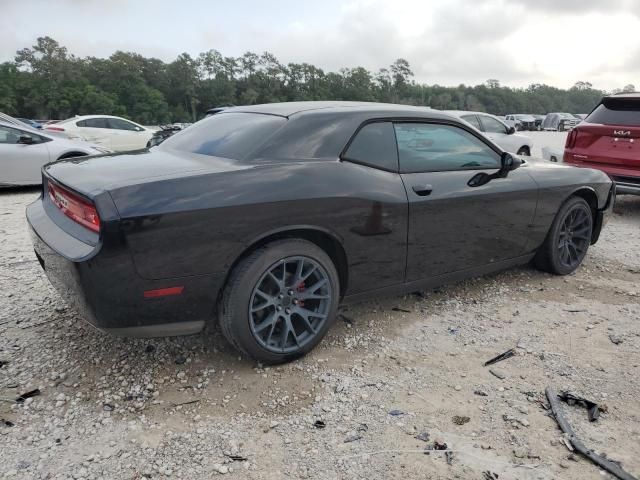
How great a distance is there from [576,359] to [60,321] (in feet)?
10.7

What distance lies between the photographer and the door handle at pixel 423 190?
10.4ft

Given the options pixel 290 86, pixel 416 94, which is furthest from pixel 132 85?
pixel 416 94

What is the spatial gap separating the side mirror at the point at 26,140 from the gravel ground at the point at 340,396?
5489 millimetres

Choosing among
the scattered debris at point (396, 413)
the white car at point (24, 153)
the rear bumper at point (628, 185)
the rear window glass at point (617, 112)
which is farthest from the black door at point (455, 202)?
the white car at point (24, 153)

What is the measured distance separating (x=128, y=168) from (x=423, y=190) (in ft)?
5.81

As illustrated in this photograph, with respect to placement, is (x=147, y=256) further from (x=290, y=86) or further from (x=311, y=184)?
(x=290, y=86)

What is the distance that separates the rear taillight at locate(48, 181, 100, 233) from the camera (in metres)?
2.33

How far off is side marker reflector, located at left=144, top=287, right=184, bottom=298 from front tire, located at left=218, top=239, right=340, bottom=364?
0.27 meters

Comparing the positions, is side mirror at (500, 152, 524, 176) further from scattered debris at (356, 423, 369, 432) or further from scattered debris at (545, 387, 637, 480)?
scattered debris at (356, 423, 369, 432)

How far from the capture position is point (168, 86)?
68.8m

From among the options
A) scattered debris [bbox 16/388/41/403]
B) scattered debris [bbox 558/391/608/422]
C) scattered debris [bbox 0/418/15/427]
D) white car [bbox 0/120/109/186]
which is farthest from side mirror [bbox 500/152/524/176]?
white car [bbox 0/120/109/186]

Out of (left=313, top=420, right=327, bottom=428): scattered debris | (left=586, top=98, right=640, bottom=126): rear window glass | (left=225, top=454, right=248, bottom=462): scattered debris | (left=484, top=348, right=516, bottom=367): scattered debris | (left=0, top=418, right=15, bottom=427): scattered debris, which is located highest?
(left=586, top=98, right=640, bottom=126): rear window glass

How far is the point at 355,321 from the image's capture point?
3.43 meters

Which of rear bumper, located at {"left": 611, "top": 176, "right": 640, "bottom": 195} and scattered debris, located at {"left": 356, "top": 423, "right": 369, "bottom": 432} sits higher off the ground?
rear bumper, located at {"left": 611, "top": 176, "right": 640, "bottom": 195}
